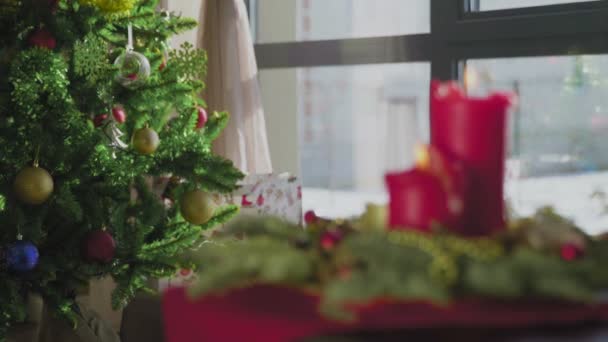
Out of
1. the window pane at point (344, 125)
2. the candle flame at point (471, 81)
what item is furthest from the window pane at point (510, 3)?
the candle flame at point (471, 81)

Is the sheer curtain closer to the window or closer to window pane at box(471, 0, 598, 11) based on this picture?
the window

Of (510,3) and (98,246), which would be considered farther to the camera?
(510,3)

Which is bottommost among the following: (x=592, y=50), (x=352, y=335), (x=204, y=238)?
(x=204, y=238)

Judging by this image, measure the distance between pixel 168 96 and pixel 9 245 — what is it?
0.58 m

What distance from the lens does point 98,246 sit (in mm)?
2170

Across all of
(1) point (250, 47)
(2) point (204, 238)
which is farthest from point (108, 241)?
(1) point (250, 47)

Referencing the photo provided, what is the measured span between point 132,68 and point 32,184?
0.43 metres

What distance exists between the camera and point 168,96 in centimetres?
234

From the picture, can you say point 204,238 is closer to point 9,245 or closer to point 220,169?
point 220,169

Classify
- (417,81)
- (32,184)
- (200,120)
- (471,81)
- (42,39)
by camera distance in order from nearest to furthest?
(471,81)
(32,184)
(42,39)
(200,120)
(417,81)

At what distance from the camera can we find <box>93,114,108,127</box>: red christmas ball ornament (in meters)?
2.31

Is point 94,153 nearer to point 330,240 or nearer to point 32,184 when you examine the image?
point 32,184

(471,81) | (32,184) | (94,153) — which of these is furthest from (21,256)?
(471,81)

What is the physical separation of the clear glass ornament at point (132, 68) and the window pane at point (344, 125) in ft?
3.64
